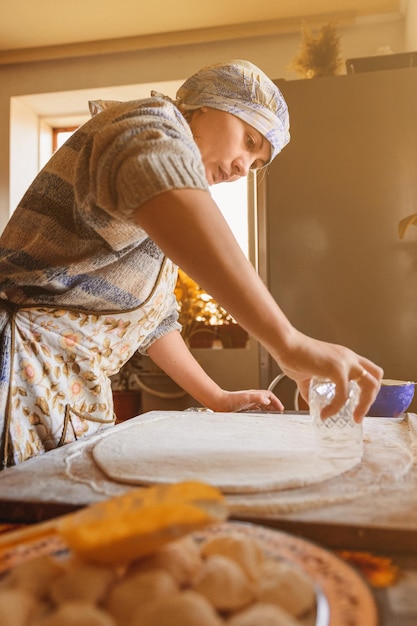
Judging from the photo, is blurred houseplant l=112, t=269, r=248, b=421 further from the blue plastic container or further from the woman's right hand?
the woman's right hand

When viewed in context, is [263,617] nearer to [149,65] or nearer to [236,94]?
[236,94]

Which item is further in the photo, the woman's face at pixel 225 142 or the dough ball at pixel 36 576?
the woman's face at pixel 225 142

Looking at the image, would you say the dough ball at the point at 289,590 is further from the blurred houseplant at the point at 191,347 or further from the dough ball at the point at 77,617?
the blurred houseplant at the point at 191,347

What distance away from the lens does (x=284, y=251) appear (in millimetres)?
2090

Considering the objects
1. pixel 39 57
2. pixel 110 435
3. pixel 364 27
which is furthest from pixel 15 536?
pixel 39 57

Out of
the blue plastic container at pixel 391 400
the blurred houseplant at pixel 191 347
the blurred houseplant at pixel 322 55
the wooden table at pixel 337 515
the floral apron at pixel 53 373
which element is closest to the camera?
the wooden table at pixel 337 515

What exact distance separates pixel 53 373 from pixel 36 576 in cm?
62

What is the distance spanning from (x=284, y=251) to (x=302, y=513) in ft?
5.35

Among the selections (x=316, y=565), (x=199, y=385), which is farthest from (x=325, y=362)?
(x=199, y=385)

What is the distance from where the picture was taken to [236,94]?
99cm

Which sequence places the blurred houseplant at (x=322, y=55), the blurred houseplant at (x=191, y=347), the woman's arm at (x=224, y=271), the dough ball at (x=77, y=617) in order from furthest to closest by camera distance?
the blurred houseplant at (x=191, y=347)
the blurred houseplant at (x=322, y=55)
the woman's arm at (x=224, y=271)
the dough ball at (x=77, y=617)

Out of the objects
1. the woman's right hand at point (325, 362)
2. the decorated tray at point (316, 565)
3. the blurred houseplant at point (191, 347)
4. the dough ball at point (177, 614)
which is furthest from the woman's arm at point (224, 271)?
the blurred houseplant at point (191, 347)

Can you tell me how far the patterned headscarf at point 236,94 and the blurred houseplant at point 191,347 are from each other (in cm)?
160

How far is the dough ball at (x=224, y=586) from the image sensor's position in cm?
31
